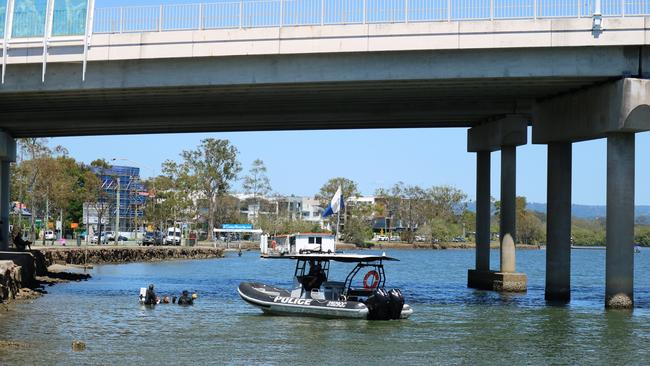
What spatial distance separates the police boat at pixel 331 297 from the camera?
3806 centimetres

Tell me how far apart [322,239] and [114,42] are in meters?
54.7

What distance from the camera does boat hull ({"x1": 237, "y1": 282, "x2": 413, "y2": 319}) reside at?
38.2 meters

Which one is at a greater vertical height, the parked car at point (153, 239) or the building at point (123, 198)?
the building at point (123, 198)

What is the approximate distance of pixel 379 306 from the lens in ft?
124

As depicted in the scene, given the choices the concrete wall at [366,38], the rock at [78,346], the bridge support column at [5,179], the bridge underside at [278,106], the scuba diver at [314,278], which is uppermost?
the concrete wall at [366,38]

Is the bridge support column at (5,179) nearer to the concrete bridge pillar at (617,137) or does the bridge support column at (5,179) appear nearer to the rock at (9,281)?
the rock at (9,281)

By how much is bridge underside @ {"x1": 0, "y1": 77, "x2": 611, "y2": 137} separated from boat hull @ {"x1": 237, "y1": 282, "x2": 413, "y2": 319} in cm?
873

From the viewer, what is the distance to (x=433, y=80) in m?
41.7

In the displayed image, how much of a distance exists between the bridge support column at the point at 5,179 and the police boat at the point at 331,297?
26.3 meters

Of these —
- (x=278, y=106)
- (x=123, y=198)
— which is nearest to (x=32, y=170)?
(x=278, y=106)

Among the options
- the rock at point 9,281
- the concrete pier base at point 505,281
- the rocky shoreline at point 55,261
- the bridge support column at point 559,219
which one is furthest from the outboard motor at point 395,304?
the concrete pier base at point 505,281

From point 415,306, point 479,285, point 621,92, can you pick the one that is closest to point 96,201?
point 479,285

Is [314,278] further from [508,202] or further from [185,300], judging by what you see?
[508,202]

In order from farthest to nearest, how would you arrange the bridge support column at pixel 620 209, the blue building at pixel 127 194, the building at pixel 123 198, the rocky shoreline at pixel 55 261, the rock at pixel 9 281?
the blue building at pixel 127 194 < the building at pixel 123 198 < the rocky shoreline at pixel 55 261 < the rock at pixel 9 281 < the bridge support column at pixel 620 209
